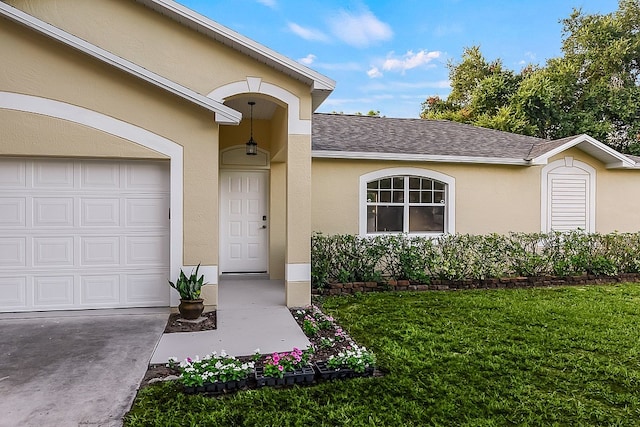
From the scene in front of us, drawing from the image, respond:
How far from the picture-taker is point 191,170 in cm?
629

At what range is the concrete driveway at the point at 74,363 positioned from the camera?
129 inches

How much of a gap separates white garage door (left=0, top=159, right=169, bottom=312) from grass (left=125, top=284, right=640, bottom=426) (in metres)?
3.07

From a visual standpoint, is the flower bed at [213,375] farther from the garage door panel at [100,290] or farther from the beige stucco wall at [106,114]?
the garage door panel at [100,290]

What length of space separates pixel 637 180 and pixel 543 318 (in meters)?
7.39

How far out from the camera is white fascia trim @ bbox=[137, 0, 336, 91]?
6348 mm

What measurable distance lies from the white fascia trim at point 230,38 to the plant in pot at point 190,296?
3441 mm

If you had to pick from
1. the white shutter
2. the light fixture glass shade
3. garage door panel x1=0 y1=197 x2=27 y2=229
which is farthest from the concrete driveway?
the white shutter

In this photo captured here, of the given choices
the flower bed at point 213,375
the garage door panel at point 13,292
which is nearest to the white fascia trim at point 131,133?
the garage door panel at point 13,292

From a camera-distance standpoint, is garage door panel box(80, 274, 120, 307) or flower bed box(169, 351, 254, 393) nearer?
flower bed box(169, 351, 254, 393)

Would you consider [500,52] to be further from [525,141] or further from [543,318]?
[543,318]

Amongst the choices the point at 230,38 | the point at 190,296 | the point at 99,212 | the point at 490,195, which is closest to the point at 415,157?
the point at 490,195

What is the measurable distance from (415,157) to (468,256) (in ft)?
8.04

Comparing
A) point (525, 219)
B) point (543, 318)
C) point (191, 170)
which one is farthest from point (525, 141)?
point (191, 170)

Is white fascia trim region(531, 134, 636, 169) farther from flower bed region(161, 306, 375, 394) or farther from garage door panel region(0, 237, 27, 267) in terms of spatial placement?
garage door panel region(0, 237, 27, 267)
